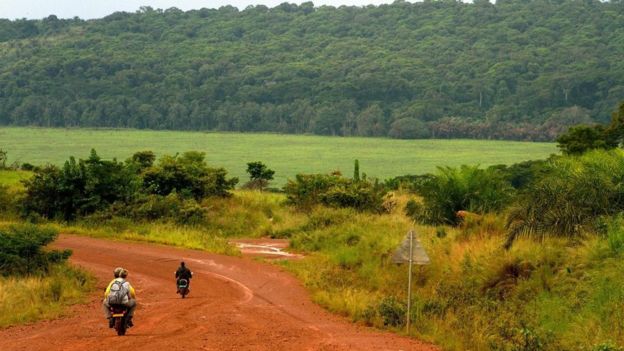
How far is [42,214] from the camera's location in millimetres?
33625

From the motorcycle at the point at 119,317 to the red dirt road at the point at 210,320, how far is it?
16cm

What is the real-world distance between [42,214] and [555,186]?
20.3 m

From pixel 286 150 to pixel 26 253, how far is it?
102m

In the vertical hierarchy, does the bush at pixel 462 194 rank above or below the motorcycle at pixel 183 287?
above

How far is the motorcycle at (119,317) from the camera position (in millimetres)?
15375

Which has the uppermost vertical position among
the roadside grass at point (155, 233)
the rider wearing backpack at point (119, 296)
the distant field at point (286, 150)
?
the rider wearing backpack at point (119, 296)

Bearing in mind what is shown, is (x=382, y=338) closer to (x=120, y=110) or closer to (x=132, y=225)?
(x=132, y=225)

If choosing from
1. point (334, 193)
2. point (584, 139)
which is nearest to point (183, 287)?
point (334, 193)

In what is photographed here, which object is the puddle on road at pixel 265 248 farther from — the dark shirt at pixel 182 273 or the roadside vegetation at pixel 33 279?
the dark shirt at pixel 182 273

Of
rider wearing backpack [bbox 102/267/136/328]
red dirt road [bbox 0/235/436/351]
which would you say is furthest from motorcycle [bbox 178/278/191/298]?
rider wearing backpack [bbox 102/267/136/328]

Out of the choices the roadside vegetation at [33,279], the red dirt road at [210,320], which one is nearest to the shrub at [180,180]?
the red dirt road at [210,320]

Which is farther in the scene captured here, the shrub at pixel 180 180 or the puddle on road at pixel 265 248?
the shrub at pixel 180 180

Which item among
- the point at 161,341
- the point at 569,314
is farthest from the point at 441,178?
the point at 161,341

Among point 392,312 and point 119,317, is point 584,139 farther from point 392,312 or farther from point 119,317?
point 119,317
